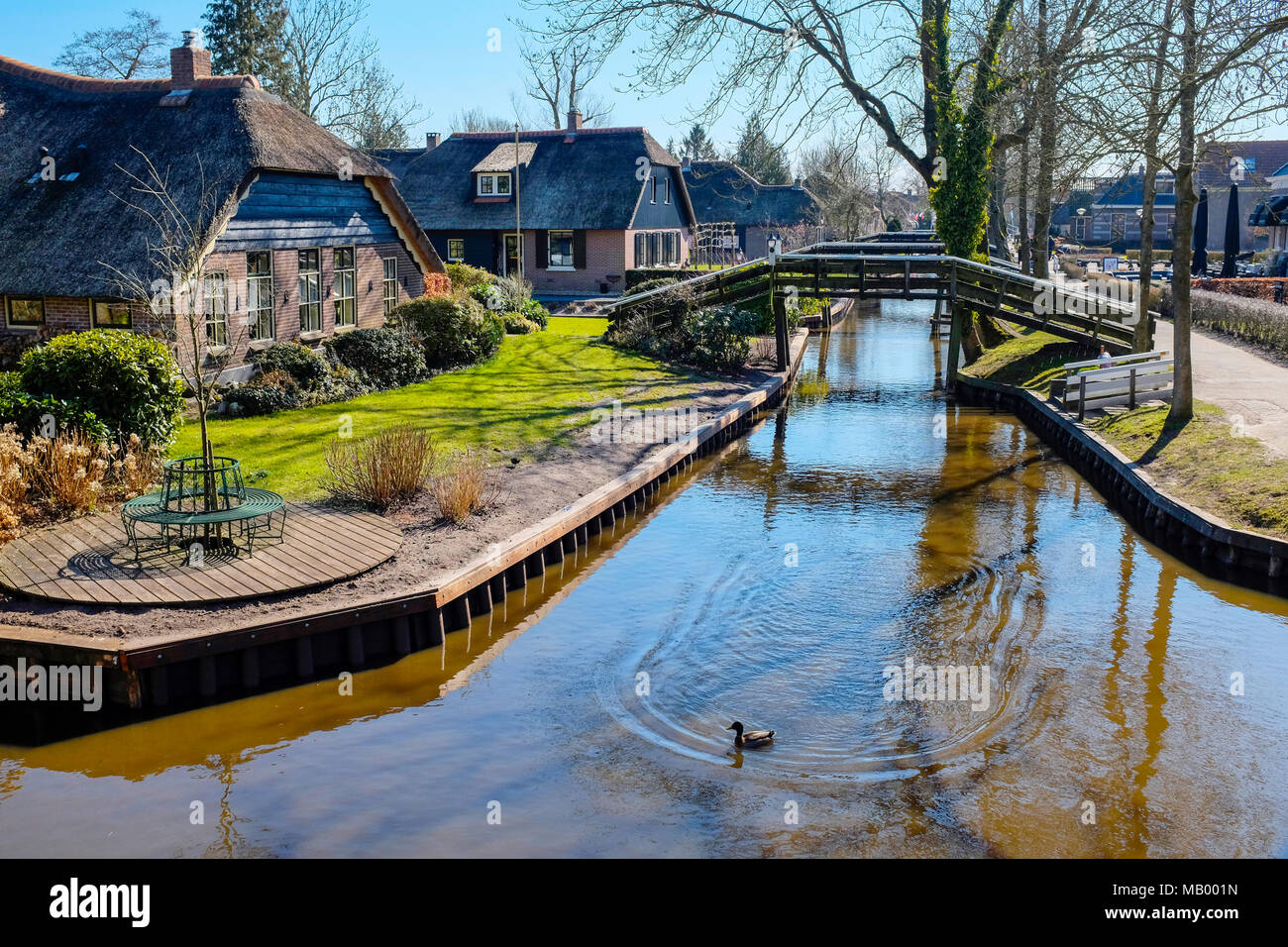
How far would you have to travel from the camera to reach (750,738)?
944cm

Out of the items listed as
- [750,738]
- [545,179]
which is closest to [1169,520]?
[750,738]

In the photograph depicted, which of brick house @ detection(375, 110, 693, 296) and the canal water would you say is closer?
the canal water

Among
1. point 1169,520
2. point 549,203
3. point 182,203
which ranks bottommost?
point 1169,520

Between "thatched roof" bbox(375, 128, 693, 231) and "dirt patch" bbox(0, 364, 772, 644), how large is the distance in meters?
26.4

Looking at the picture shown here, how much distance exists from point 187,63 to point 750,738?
1900 centimetres

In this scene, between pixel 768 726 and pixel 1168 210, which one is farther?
pixel 1168 210

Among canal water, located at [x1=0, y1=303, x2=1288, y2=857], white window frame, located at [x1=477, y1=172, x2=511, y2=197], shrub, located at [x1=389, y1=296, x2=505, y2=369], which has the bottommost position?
canal water, located at [x1=0, y1=303, x2=1288, y2=857]

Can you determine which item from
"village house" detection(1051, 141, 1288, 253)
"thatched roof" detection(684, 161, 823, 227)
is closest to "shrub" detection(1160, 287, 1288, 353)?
"village house" detection(1051, 141, 1288, 253)

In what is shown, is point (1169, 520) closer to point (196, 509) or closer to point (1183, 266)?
point (1183, 266)

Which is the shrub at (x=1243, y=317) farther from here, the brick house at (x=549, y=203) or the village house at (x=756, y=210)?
the village house at (x=756, y=210)

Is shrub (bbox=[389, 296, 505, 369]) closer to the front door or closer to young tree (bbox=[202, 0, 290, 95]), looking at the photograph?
the front door

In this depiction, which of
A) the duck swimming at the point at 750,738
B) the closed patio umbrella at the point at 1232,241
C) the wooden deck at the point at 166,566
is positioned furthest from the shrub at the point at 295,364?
the closed patio umbrella at the point at 1232,241

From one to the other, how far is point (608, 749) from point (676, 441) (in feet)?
36.1

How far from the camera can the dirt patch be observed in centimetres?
1012
